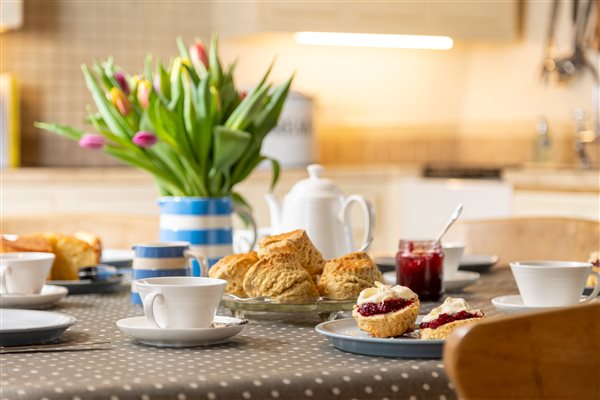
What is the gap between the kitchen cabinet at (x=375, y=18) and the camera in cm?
442

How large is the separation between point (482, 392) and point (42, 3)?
3.88m

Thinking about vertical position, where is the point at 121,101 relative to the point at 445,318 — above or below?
above

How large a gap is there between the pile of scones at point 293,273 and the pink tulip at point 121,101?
45cm

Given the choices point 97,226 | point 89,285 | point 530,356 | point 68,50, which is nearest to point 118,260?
point 89,285

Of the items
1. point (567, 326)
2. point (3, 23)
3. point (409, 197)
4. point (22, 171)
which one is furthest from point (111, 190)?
point (567, 326)

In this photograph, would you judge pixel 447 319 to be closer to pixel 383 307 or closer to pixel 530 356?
pixel 383 307

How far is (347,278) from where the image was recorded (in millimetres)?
1436

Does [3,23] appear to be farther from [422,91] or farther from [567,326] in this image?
[567,326]

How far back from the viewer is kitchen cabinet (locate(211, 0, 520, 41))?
4.42 metres

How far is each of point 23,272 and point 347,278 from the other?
0.48 metres

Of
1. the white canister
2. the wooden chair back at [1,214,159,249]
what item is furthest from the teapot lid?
the white canister

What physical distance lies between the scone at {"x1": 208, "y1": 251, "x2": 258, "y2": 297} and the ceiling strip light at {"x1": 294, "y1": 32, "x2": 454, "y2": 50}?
3250 millimetres

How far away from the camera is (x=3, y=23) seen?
411 centimetres

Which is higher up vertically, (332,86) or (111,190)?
(332,86)
